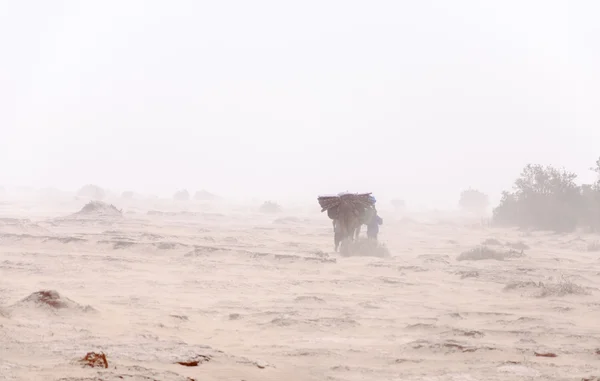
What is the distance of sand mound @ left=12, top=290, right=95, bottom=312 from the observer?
884 centimetres

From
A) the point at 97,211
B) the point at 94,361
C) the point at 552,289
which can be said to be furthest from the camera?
the point at 97,211

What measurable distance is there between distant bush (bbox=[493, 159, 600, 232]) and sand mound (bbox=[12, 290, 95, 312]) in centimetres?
2601

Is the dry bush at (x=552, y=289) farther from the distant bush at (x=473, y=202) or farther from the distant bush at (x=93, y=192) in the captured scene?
the distant bush at (x=473, y=202)

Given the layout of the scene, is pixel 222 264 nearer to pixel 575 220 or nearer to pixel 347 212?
pixel 347 212

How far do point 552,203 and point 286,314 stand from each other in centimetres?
2542

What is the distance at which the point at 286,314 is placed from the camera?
9719 mm

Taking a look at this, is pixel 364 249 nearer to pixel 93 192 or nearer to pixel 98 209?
pixel 98 209

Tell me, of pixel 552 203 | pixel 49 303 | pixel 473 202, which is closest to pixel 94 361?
pixel 49 303

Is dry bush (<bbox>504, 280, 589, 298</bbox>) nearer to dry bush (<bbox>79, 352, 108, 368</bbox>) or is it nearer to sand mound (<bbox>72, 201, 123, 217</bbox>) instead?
dry bush (<bbox>79, 352, 108, 368</bbox>)

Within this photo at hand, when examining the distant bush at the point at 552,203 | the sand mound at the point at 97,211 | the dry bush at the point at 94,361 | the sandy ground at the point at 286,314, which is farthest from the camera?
the distant bush at the point at 552,203

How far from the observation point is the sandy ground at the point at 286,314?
21.4 feet

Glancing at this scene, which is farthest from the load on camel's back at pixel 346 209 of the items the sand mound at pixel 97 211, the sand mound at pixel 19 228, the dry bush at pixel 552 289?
the sand mound at pixel 97 211

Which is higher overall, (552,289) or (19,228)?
(19,228)

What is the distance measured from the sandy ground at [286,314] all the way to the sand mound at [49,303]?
0.04 metres
